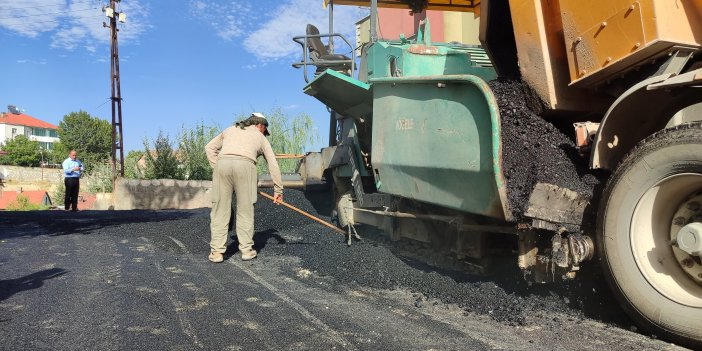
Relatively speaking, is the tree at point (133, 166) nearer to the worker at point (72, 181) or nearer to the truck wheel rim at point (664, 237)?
the worker at point (72, 181)

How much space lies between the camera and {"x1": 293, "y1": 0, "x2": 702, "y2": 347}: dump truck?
7.77ft

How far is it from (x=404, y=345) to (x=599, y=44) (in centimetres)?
188

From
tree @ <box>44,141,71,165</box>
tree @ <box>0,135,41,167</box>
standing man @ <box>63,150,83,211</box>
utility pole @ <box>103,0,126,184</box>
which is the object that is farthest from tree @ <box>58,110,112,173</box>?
standing man @ <box>63,150,83,211</box>

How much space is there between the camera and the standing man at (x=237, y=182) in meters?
5.12

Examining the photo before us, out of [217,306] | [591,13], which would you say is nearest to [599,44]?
[591,13]

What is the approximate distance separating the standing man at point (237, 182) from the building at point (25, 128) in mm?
85655

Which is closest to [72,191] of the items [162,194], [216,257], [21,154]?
[162,194]

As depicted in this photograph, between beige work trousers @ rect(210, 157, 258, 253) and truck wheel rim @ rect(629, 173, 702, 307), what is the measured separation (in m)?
3.64

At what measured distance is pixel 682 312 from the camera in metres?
2.24

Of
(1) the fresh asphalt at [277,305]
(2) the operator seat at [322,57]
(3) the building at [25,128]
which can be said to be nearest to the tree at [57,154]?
(3) the building at [25,128]

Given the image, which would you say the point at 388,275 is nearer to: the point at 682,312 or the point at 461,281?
the point at 461,281

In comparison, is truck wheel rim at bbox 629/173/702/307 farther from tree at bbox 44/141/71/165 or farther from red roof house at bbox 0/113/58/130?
red roof house at bbox 0/113/58/130

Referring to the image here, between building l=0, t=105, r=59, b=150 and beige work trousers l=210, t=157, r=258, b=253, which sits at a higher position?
building l=0, t=105, r=59, b=150

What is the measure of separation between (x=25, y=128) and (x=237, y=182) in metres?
98.8
